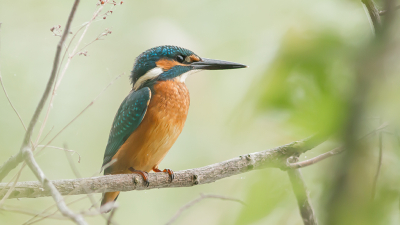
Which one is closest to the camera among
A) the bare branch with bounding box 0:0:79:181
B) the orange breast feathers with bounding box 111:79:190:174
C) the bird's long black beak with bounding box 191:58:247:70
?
the bare branch with bounding box 0:0:79:181

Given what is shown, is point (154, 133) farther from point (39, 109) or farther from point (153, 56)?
point (39, 109)

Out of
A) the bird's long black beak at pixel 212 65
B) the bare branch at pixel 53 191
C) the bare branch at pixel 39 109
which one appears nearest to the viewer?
the bare branch at pixel 53 191

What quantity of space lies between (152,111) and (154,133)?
0.12 metres

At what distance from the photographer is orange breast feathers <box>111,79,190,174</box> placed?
1.83 m

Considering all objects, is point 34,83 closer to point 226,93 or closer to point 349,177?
point 226,93

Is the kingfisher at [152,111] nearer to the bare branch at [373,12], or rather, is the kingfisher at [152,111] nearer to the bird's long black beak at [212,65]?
the bird's long black beak at [212,65]

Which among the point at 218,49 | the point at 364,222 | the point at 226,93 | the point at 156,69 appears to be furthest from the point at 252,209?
the point at 218,49

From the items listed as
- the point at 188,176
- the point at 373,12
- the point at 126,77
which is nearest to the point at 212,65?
the point at 188,176

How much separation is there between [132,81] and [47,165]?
88cm

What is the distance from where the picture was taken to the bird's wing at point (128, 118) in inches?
72.9

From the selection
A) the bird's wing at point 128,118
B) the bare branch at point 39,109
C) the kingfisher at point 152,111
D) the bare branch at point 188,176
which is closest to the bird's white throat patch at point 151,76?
the kingfisher at point 152,111

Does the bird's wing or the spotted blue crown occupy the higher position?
the spotted blue crown

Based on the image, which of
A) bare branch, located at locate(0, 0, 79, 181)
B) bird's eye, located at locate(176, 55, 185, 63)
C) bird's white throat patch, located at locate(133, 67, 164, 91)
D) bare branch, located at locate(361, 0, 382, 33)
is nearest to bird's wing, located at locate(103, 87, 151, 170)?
bird's white throat patch, located at locate(133, 67, 164, 91)

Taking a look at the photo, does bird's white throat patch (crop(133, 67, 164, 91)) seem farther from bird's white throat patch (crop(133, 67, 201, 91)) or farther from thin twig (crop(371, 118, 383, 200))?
thin twig (crop(371, 118, 383, 200))
